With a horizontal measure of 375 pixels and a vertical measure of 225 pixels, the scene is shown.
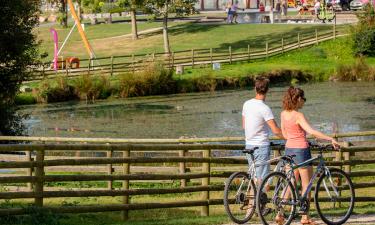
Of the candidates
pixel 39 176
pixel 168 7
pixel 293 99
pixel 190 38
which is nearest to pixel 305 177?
pixel 293 99

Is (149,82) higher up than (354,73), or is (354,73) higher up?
(149,82)

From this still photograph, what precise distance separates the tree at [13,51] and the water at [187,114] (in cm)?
409

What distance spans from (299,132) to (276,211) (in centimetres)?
114

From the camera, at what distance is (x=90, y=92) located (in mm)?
50344

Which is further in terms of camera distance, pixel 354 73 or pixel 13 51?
pixel 354 73

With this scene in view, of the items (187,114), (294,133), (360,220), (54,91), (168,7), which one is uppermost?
(294,133)

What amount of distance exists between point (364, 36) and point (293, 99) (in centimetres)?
5142

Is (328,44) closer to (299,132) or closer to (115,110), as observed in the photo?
(115,110)

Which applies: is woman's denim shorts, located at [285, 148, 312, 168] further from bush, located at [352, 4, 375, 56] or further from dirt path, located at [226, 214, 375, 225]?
bush, located at [352, 4, 375, 56]

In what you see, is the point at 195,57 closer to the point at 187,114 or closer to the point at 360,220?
the point at 187,114

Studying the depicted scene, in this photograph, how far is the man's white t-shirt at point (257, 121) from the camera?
13.1 m

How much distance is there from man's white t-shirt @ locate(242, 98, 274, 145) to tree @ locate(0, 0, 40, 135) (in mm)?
20373

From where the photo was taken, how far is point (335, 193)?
13641 mm

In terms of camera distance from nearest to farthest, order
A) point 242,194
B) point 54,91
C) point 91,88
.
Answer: point 242,194
point 54,91
point 91,88
